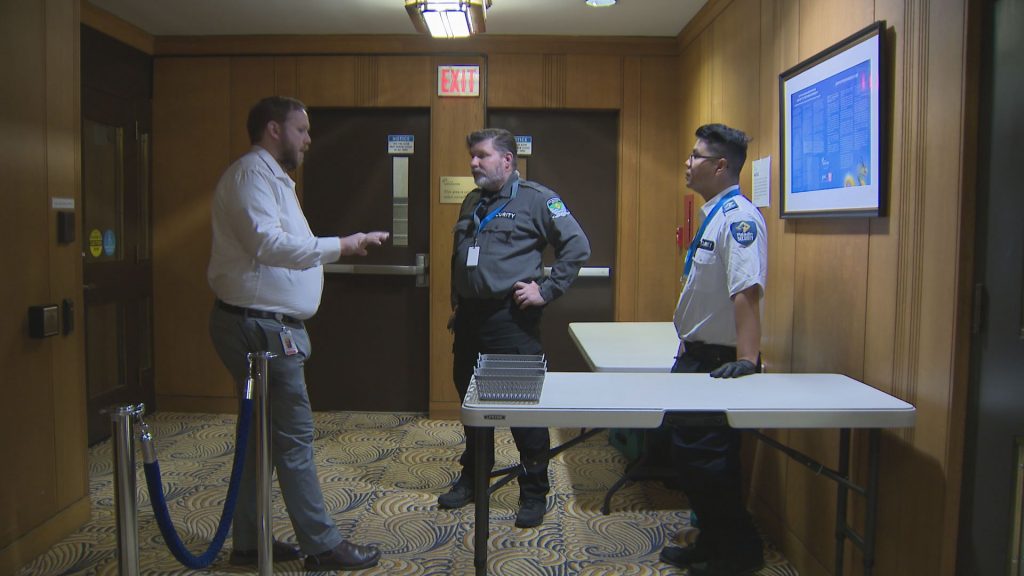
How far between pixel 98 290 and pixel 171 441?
0.93 metres

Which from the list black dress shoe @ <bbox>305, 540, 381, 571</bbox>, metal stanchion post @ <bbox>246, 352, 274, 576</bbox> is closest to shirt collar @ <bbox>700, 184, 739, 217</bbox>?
metal stanchion post @ <bbox>246, 352, 274, 576</bbox>

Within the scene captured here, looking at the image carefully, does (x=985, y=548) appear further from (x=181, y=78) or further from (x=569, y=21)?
(x=181, y=78)

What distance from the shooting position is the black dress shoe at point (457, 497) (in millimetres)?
3127

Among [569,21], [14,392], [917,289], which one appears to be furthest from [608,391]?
[569,21]

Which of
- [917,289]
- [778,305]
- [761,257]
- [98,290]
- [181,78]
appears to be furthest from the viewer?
[181,78]

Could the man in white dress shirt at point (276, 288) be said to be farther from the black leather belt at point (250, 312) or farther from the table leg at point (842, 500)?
the table leg at point (842, 500)

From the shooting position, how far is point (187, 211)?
4.61m

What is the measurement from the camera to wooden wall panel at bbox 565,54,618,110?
14.9 ft

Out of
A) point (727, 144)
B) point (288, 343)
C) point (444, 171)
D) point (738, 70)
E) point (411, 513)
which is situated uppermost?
point (738, 70)

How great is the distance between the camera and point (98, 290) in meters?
4.07

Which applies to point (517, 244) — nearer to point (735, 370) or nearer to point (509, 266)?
point (509, 266)

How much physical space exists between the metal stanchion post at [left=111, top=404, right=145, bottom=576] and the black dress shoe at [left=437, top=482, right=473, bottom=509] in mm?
1741

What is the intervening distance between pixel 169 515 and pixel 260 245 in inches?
31.2

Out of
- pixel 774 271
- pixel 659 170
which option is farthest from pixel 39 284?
pixel 659 170
